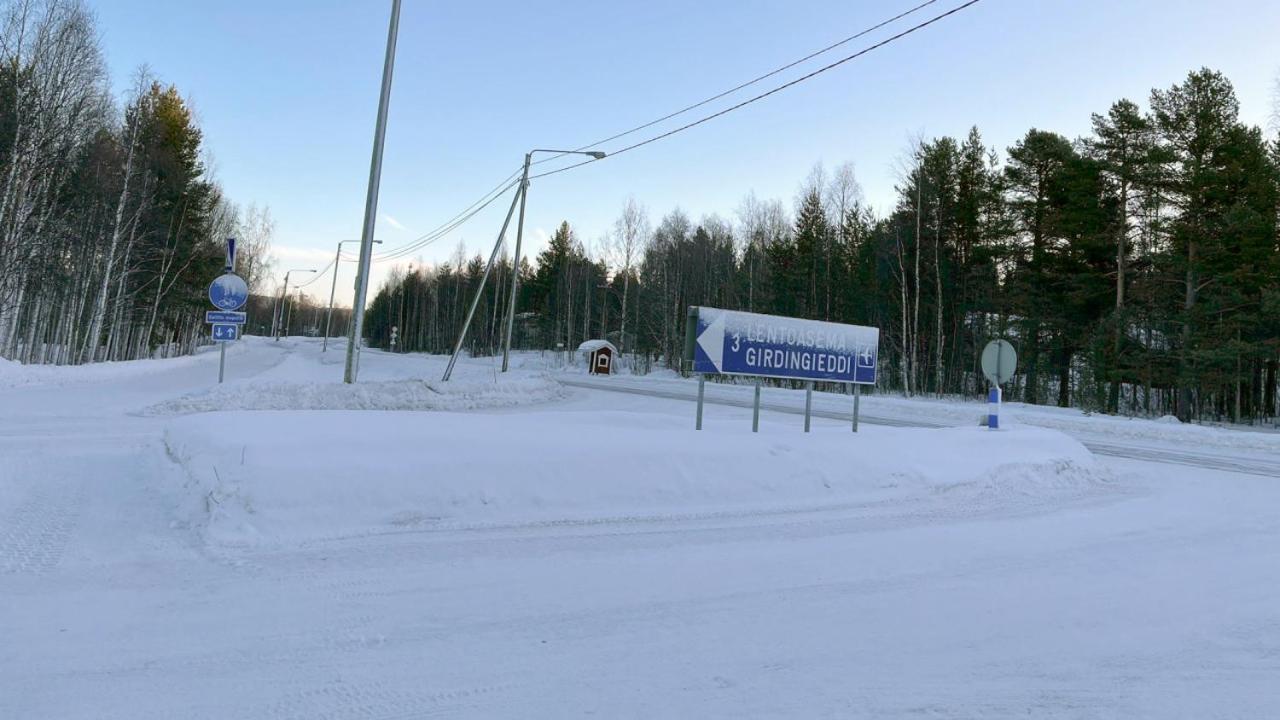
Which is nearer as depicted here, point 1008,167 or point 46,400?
point 46,400

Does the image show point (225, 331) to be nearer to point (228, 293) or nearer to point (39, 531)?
point (228, 293)

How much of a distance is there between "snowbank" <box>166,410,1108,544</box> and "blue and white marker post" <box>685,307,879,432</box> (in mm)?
1211

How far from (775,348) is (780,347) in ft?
0.36

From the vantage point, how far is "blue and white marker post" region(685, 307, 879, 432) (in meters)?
9.50

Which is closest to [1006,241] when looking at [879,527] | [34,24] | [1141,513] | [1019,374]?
[1019,374]

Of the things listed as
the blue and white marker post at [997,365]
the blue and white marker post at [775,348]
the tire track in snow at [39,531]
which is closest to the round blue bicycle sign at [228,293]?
the tire track in snow at [39,531]

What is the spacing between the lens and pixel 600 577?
14.5 ft

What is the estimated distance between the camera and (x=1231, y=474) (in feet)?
38.0

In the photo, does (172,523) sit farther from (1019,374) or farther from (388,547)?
(1019,374)

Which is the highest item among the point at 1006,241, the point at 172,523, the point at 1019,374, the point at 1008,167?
the point at 1008,167

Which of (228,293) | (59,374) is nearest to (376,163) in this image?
(228,293)

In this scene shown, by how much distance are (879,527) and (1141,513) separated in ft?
11.8

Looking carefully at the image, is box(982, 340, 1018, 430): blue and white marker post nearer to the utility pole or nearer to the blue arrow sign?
the utility pole

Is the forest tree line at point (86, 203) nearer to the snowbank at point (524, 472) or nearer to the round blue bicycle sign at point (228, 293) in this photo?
the round blue bicycle sign at point (228, 293)
